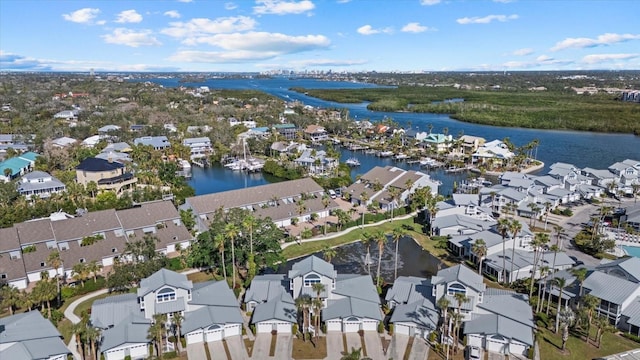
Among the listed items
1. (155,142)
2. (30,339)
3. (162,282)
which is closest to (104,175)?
(155,142)

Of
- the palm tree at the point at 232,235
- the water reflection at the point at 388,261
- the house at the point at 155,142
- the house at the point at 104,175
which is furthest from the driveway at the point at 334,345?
the house at the point at 155,142

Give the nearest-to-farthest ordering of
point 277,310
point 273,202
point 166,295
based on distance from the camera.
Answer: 1. point 166,295
2. point 277,310
3. point 273,202

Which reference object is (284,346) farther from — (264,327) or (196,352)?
(196,352)

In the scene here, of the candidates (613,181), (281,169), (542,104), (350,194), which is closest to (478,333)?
(350,194)

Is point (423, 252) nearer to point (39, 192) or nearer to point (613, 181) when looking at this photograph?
point (613, 181)

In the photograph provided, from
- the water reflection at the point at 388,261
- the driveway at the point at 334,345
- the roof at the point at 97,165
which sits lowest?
the water reflection at the point at 388,261

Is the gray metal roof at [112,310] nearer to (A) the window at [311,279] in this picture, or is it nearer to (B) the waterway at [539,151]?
(A) the window at [311,279]
